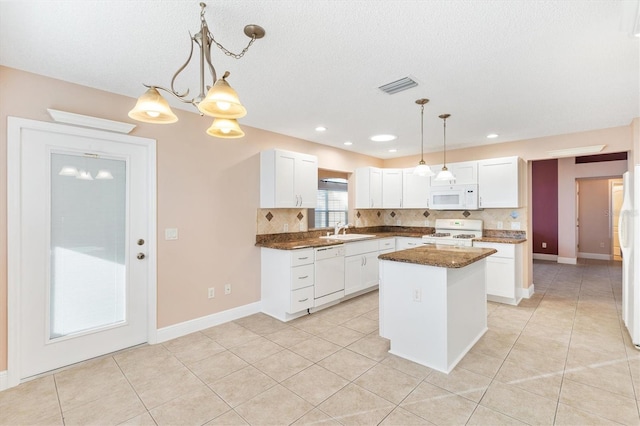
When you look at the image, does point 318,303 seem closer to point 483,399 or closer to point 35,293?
point 483,399

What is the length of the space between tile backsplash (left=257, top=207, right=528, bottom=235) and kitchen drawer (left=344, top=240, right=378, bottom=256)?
2.39 ft

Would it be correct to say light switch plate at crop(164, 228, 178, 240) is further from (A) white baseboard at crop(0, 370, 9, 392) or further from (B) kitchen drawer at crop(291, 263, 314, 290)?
(A) white baseboard at crop(0, 370, 9, 392)

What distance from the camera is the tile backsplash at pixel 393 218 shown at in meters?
4.20

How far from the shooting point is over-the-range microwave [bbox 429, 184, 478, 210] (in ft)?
15.3

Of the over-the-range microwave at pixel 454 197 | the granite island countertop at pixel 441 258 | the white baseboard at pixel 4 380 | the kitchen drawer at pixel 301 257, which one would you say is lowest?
the white baseboard at pixel 4 380

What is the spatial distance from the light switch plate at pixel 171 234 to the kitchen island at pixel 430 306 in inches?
87.8

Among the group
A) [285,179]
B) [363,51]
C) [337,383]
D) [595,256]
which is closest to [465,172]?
[285,179]

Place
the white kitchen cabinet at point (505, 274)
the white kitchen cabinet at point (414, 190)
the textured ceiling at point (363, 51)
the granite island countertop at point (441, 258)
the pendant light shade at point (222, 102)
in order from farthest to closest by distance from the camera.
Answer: the white kitchen cabinet at point (414, 190)
the white kitchen cabinet at point (505, 274)
the granite island countertop at point (441, 258)
the textured ceiling at point (363, 51)
the pendant light shade at point (222, 102)

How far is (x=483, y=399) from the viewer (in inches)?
82.4

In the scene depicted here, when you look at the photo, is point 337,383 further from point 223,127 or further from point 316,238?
point 316,238

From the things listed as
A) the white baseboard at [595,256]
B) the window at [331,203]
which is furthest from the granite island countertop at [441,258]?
the white baseboard at [595,256]

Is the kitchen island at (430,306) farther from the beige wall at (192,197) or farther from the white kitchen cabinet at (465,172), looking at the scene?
the white kitchen cabinet at (465,172)

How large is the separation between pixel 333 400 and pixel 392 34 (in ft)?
8.39

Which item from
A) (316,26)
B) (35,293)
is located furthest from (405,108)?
(35,293)
